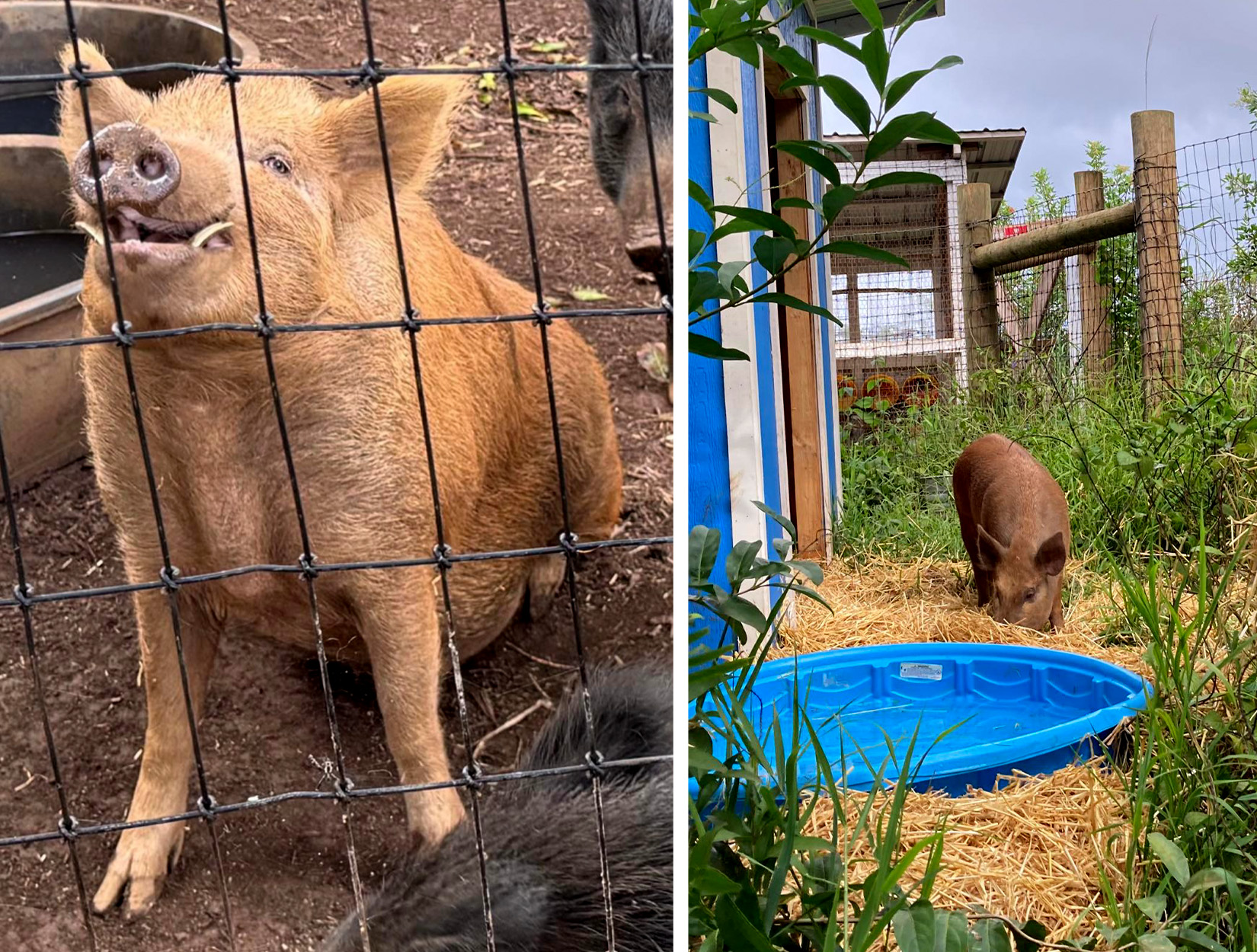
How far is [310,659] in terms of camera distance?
6.49 feet

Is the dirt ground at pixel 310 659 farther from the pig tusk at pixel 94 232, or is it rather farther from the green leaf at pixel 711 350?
the green leaf at pixel 711 350

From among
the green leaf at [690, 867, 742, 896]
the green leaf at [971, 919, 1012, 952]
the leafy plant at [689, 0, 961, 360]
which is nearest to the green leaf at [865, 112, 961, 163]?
the leafy plant at [689, 0, 961, 360]

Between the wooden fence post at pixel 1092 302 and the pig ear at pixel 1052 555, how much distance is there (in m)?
0.83

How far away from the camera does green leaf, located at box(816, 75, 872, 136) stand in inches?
36.6

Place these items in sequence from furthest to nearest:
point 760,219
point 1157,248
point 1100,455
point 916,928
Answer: point 1157,248
point 1100,455
point 916,928
point 760,219

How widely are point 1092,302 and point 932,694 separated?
221cm

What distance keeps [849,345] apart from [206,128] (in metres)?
5.02

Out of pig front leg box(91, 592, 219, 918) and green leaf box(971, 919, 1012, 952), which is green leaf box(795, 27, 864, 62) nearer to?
green leaf box(971, 919, 1012, 952)

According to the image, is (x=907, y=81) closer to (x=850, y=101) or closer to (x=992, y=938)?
(x=850, y=101)

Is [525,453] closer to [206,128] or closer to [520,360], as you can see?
[520,360]

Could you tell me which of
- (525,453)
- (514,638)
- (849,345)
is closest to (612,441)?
(525,453)

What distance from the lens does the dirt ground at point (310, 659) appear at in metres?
1.67

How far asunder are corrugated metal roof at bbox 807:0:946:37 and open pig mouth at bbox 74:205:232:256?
7.30 ft

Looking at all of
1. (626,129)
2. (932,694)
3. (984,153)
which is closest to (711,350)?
(626,129)
